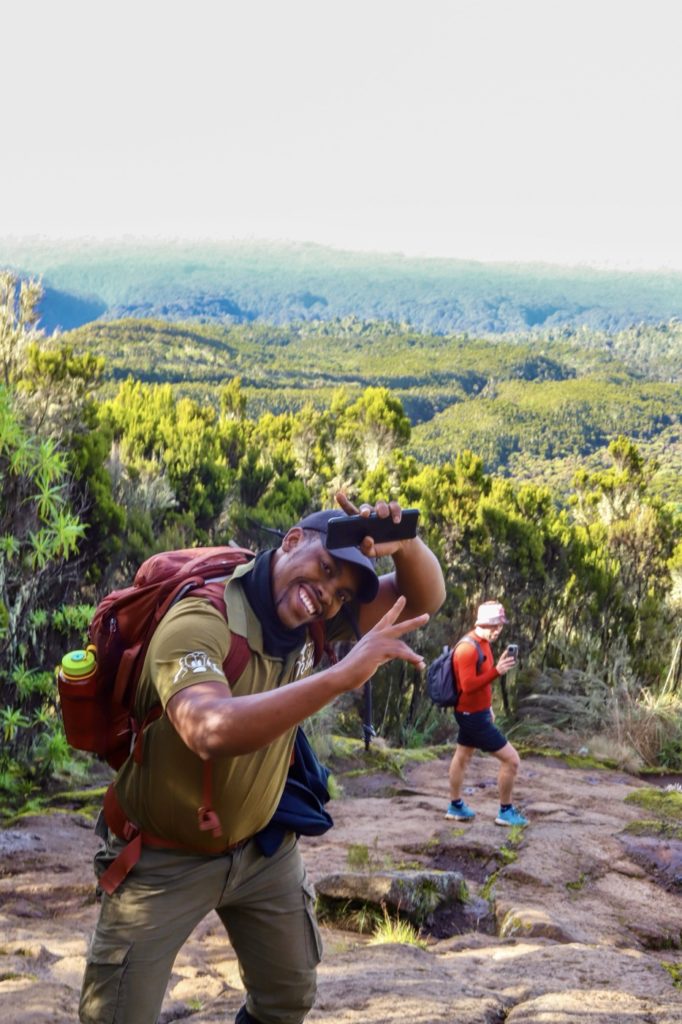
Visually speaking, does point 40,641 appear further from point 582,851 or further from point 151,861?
point 151,861

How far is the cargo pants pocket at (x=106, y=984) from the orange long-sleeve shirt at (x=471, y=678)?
4213 millimetres

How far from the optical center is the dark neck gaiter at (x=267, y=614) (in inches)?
91.4

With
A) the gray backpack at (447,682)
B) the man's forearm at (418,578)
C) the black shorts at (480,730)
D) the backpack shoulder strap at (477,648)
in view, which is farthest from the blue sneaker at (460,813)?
the man's forearm at (418,578)

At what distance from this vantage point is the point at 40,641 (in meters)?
7.32

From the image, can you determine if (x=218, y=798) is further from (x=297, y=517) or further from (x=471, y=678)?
(x=297, y=517)

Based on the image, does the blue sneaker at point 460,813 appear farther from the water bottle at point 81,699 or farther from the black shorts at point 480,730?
the water bottle at point 81,699

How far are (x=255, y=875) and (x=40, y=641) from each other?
5098mm

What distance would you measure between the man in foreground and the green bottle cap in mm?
116

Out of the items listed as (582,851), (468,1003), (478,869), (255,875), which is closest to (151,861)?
(255,875)

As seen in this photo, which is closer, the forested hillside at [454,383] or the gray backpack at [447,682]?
the gray backpack at [447,682]

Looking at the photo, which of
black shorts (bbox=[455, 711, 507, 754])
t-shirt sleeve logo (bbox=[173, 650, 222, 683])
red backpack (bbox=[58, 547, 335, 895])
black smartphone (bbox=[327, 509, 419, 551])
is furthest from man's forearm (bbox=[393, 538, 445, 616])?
black shorts (bbox=[455, 711, 507, 754])

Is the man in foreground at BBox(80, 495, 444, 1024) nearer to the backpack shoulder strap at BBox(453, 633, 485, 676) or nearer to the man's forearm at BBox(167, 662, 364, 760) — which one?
the man's forearm at BBox(167, 662, 364, 760)

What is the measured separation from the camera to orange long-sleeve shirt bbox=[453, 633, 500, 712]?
638cm

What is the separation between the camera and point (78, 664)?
90.7 inches
